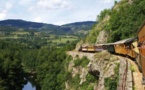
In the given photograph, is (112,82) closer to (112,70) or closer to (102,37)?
(112,70)

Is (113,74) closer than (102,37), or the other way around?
(113,74)

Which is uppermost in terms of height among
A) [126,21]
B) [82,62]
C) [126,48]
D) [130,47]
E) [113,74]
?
[126,21]

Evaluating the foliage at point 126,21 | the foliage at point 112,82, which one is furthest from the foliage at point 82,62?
the foliage at point 112,82

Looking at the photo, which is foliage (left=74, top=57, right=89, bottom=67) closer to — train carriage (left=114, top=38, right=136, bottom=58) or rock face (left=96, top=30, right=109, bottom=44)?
rock face (left=96, top=30, right=109, bottom=44)

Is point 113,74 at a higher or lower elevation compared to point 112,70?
lower

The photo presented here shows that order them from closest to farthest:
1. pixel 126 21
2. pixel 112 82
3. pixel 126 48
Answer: pixel 112 82 < pixel 126 48 < pixel 126 21

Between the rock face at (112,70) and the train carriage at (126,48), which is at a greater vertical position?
the train carriage at (126,48)

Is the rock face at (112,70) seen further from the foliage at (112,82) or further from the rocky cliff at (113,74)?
the foliage at (112,82)

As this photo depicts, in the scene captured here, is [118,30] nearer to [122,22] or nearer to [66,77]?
[122,22]

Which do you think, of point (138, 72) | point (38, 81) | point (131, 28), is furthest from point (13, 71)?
point (138, 72)

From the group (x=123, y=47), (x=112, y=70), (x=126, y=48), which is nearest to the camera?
(x=112, y=70)

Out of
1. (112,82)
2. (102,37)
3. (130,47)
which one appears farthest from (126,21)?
(112,82)

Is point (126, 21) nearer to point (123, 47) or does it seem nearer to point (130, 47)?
point (123, 47)

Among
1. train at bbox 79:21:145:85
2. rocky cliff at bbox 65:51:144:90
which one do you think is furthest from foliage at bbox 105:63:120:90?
train at bbox 79:21:145:85
